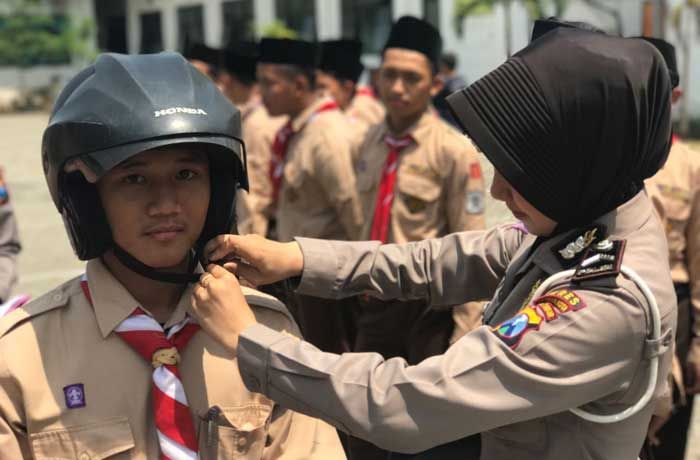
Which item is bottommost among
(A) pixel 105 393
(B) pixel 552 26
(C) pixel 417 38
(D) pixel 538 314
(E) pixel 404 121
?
(A) pixel 105 393

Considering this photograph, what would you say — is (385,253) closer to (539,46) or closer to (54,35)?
(539,46)

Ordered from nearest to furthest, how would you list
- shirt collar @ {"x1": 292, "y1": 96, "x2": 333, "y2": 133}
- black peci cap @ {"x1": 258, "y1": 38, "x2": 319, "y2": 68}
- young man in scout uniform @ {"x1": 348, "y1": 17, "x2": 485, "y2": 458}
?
young man in scout uniform @ {"x1": 348, "y1": 17, "x2": 485, "y2": 458} → shirt collar @ {"x1": 292, "y1": 96, "x2": 333, "y2": 133} → black peci cap @ {"x1": 258, "y1": 38, "x2": 319, "y2": 68}

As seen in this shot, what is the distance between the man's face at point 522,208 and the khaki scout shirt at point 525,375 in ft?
0.12

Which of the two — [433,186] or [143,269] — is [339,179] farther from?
[143,269]

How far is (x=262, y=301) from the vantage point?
212 cm

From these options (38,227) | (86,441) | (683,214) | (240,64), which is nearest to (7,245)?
(86,441)

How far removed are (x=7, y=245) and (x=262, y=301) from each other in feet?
6.32

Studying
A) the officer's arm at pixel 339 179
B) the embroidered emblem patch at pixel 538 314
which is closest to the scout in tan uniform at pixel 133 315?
the embroidered emblem patch at pixel 538 314

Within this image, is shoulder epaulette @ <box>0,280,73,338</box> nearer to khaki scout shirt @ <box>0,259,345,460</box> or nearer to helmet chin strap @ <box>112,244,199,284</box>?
khaki scout shirt @ <box>0,259,345,460</box>

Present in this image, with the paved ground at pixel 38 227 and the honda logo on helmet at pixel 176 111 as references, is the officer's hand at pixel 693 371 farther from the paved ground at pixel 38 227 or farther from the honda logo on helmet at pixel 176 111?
the honda logo on helmet at pixel 176 111

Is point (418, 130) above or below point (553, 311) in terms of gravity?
below

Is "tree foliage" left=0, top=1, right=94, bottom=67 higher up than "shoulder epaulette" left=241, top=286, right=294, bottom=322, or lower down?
lower down

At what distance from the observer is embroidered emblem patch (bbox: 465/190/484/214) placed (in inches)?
167

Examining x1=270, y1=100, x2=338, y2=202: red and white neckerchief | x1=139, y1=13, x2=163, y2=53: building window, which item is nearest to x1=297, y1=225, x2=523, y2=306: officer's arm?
x1=270, y1=100, x2=338, y2=202: red and white neckerchief
